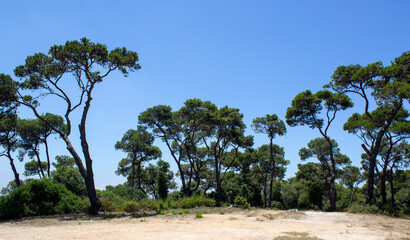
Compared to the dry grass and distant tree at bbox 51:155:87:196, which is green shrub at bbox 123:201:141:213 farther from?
the dry grass

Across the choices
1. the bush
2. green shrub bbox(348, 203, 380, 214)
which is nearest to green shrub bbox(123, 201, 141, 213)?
the bush

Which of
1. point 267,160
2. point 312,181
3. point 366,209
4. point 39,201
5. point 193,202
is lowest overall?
point 366,209

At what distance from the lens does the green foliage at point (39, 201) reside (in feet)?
35.7

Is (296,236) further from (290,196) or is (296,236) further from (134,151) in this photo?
(290,196)

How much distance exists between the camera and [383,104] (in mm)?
15688

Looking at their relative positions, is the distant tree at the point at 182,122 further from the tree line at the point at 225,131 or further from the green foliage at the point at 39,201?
the green foliage at the point at 39,201

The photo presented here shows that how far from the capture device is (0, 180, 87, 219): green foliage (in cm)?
1089

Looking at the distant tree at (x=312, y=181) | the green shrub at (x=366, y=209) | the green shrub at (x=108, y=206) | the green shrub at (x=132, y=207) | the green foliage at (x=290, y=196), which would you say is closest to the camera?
the green shrub at (x=132, y=207)

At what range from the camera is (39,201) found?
11.8 m

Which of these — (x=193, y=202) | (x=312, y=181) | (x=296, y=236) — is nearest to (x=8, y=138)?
(x=193, y=202)

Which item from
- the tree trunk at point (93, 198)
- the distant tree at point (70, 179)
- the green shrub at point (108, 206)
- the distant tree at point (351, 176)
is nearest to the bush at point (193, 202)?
the green shrub at point (108, 206)

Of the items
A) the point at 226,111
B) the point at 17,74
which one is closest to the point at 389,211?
the point at 226,111

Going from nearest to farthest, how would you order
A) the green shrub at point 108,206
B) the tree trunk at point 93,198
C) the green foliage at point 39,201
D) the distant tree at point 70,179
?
the green foliage at point 39,201 → the tree trunk at point 93,198 → the green shrub at point 108,206 → the distant tree at point 70,179

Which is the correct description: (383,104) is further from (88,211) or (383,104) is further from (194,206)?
(88,211)
